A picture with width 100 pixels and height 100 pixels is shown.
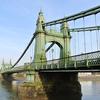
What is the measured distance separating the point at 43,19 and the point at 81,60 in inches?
815

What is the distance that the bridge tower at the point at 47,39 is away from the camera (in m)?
45.7

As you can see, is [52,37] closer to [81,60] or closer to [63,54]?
[63,54]

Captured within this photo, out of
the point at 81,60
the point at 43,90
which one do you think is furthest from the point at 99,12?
the point at 43,90

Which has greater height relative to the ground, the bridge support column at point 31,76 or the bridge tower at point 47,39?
the bridge tower at point 47,39

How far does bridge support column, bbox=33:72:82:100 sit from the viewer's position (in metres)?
41.3

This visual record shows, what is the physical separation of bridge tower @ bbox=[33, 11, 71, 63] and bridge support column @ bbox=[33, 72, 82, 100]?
3.88 meters

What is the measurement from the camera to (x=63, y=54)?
48.2m

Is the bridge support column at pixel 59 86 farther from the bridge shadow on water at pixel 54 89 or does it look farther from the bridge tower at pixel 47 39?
the bridge tower at pixel 47 39

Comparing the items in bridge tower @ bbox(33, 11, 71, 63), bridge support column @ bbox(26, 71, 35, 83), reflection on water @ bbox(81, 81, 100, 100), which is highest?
bridge tower @ bbox(33, 11, 71, 63)

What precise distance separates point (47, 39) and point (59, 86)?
28.8ft

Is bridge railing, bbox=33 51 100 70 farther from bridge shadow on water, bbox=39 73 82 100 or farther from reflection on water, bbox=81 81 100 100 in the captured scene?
reflection on water, bbox=81 81 100 100

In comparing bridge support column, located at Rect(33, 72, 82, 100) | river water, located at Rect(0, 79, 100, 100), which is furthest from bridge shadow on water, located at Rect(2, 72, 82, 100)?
river water, located at Rect(0, 79, 100, 100)

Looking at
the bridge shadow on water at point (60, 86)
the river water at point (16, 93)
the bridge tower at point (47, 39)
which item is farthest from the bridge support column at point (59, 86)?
the bridge tower at point (47, 39)

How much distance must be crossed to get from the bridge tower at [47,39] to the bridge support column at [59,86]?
388cm
